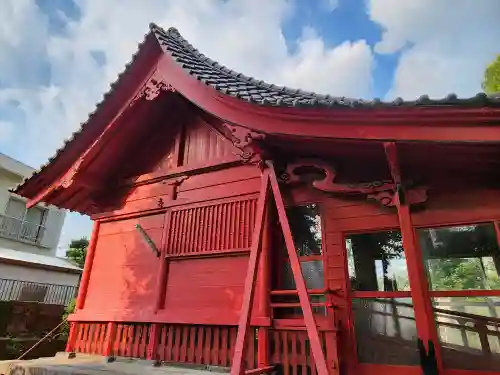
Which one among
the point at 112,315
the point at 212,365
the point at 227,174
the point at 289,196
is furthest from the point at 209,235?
the point at 112,315

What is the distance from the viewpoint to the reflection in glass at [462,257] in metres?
3.34

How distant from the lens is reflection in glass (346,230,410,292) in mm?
3705

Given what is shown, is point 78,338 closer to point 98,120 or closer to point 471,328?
point 98,120

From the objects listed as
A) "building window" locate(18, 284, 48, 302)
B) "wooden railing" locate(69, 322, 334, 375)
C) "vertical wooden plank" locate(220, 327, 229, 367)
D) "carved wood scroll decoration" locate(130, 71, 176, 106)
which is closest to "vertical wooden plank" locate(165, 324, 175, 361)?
"wooden railing" locate(69, 322, 334, 375)

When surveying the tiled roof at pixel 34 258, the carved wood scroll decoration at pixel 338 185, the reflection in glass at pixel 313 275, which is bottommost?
the reflection in glass at pixel 313 275

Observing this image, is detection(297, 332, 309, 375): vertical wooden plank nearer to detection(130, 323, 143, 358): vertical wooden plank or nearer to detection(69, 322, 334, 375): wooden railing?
detection(69, 322, 334, 375): wooden railing

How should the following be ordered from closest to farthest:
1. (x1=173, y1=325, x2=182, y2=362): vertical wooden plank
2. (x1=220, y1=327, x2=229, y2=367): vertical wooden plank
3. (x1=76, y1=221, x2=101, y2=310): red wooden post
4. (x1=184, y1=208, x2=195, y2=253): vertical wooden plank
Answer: (x1=220, y1=327, x2=229, y2=367): vertical wooden plank, (x1=173, y1=325, x2=182, y2=362): vertical wooden plank, (x1=184, y1=208, x2=195, y2=253): vertical wooden plank, (x1=76, y1=221, x2=101, y2=310): red wooden post

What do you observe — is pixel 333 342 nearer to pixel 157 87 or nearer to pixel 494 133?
pixel 494 133

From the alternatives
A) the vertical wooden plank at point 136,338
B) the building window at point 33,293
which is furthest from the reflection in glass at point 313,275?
the building window at point 33,293

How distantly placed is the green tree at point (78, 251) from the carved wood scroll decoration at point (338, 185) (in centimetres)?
2056

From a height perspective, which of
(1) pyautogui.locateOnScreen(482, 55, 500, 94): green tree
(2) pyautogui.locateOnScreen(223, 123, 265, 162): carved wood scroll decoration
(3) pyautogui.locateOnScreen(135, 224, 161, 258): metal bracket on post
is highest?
(1) pyautogui.locateOnScreen(482, 55, 500, 94): green tree

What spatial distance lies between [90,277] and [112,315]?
1060 mm

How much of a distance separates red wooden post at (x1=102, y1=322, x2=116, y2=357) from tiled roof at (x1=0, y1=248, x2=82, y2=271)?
11.8 meters

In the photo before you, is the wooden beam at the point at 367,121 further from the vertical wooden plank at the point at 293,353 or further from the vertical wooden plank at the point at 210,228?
the vertical wooden plank at the point at 293,353
